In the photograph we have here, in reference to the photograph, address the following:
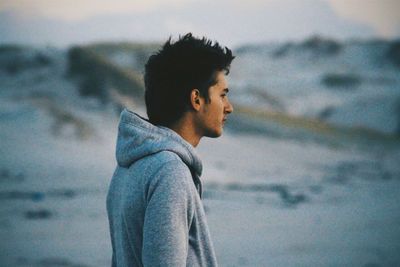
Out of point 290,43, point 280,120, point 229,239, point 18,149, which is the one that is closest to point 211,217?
point 229,239

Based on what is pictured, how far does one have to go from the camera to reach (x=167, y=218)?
1.18m

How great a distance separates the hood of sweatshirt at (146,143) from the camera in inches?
50.5

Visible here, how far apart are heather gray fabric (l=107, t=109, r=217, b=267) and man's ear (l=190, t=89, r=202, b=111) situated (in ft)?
0.30

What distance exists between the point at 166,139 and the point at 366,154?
43.0 ft

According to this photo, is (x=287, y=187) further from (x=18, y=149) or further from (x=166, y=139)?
(x=166, y=139)

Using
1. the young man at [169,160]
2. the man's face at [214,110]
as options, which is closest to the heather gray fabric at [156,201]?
the young man at [169,160]

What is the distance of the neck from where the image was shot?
1.40 meters

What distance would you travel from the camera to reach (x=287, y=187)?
31.4ft

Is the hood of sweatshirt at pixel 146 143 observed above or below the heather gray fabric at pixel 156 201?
above

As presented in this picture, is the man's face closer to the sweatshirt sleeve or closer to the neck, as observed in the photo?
the neck

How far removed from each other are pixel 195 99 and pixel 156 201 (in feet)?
1.04

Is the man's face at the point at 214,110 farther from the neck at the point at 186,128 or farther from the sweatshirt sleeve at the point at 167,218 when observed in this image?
the sweatshirt sleeve at the point at 167,218

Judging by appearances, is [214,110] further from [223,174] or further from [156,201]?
[223,174]

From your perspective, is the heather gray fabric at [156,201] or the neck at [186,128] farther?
the neck at [186,128]
